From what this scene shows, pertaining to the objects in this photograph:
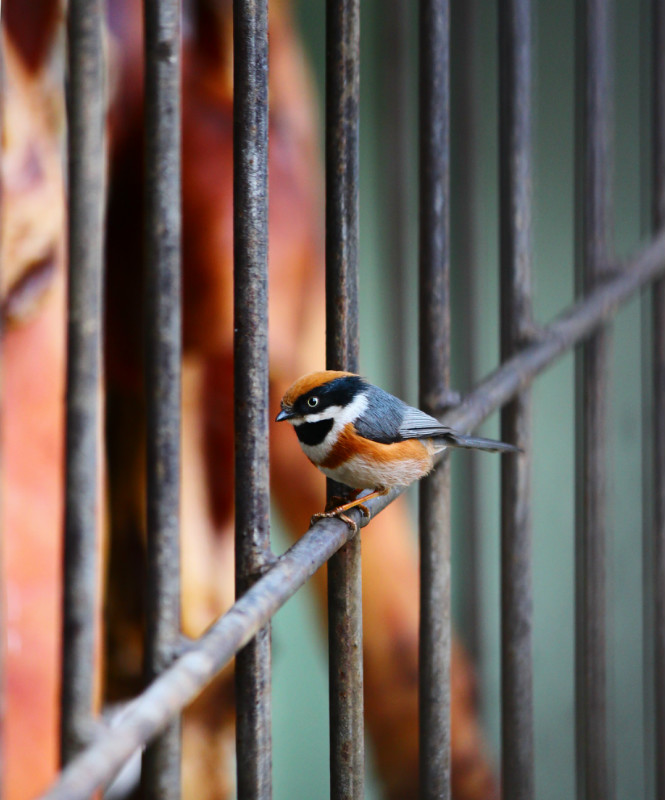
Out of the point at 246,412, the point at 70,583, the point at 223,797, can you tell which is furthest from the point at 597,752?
the point at 70,583

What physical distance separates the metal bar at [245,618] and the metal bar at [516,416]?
0.18 feet

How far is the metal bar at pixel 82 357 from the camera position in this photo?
0.49m

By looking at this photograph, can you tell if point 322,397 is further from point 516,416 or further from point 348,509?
point 516,416

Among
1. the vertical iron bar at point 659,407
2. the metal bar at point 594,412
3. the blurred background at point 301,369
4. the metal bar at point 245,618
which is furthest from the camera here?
the vertical iron bar at point 659,407

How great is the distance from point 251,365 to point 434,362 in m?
0.34

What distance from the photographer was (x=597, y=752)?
1264mm

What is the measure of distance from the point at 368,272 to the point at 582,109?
0.64m

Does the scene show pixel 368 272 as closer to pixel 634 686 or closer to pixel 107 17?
pixel 107 17

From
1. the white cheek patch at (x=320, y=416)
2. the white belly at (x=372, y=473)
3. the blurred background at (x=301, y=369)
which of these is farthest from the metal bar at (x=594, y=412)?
the white cheek patch at (x=320, y=416)

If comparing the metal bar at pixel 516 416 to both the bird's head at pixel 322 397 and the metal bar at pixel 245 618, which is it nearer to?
the metal bar at pixel 245 618

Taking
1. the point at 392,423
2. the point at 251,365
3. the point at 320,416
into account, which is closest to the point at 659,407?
the point at 392,423

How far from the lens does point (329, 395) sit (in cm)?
82

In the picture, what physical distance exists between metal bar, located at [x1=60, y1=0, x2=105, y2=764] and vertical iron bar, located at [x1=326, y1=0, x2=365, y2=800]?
0.31 meters

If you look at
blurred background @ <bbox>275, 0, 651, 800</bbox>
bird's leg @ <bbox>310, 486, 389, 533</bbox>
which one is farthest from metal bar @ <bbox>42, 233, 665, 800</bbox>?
blurred background @ <bbox>275, 0, 651, 800</bbox>
